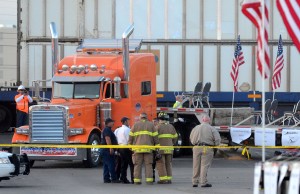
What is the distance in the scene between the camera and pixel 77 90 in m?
22.7

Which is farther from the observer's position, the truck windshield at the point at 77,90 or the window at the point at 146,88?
the window at the point at 146,88

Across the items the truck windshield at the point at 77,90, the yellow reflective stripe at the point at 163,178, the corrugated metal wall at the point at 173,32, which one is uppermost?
the corrugated metal wall at the point at 173,32

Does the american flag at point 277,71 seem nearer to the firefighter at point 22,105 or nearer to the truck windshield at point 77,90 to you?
the truck windshield at point 77,90

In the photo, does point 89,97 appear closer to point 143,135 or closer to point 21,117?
point 21,117

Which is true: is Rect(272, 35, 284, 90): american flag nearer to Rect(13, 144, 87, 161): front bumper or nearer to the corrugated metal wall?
the corrugated metal wall

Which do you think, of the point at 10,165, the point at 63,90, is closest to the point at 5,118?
the point at 63,90

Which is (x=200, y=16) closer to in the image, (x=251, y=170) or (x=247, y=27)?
(x=247, y=27)

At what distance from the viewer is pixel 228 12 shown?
30.5 meters

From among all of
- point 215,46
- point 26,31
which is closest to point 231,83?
point 215,46

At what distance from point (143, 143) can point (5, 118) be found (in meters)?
15.1

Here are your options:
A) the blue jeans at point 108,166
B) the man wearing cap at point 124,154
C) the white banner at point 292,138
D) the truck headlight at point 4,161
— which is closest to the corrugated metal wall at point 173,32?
the white banner at point 292,138

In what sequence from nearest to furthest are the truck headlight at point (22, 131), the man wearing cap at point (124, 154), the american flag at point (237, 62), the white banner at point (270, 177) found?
the white banner at point (270, 177), the man wearing cap at point (124, 154), the truck headlight at point (22, 131), the american flag at point (237, 62)

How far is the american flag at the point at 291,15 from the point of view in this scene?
38.1 feet

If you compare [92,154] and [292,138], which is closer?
[92,154]
